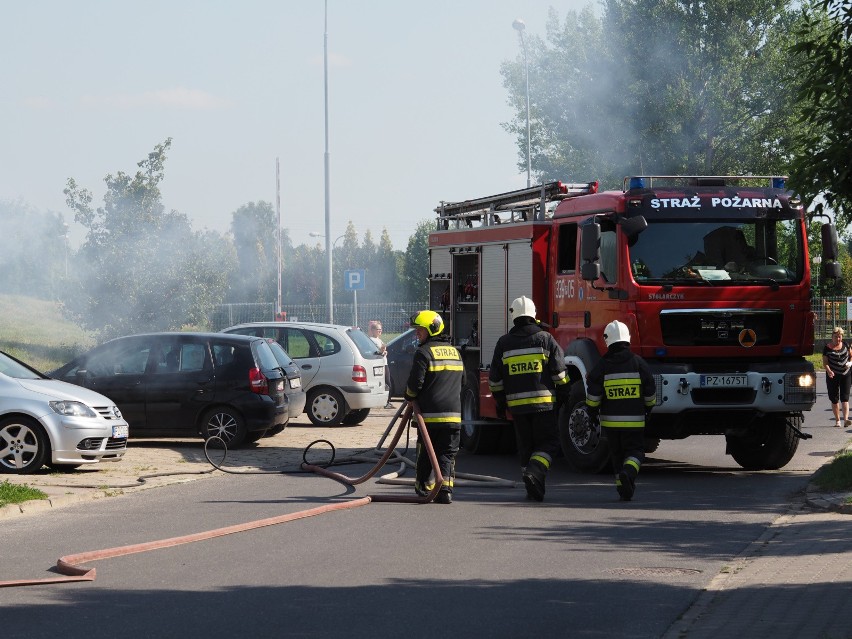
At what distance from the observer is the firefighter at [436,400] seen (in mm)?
12438

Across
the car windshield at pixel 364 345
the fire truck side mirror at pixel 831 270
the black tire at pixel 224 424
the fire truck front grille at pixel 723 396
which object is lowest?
the black tire at pixel 224 424

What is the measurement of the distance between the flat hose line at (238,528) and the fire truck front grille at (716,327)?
2922 millimetres

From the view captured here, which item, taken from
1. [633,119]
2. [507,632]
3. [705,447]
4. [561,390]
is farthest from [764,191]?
[633,119]

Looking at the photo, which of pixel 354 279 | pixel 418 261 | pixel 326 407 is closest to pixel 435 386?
pixel 326 407

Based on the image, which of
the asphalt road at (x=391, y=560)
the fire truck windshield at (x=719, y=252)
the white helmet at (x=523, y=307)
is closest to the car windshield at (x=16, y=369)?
the asphalt road at (x=391, y=560)

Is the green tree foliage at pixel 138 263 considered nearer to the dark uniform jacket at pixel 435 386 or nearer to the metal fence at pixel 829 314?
the metal fence at pixel 829 314

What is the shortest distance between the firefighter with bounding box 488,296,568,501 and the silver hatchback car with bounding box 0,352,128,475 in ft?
14.4

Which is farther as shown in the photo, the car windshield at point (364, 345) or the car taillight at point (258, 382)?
the car windshield at point (364, 345)

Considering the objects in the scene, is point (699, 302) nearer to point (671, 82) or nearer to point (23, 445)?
point (23, 445)

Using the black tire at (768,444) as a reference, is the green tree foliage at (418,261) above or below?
above

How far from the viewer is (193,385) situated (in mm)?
16906

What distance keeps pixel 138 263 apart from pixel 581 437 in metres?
24.3

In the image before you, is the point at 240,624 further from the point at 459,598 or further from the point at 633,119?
the point at 633,119

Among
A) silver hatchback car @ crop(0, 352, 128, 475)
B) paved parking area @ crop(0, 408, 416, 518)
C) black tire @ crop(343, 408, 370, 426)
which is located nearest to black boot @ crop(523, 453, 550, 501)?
paved parking area @ crop(0, 408, 416, 518)
